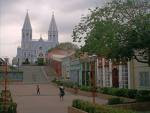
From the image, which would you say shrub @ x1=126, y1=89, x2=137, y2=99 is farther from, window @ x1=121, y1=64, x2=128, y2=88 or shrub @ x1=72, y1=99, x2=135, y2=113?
shrub @ x1=72, y1=99, x2=135, y2=113

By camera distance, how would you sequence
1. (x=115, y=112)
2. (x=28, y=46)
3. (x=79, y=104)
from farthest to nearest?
(x=28, y=46) → (x=79, y=104) → (x=115, y=112)

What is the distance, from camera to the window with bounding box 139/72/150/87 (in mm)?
37875

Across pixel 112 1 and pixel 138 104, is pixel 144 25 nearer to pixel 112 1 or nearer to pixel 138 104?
pixel 112 1

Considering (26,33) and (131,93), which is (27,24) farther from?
(131,93)

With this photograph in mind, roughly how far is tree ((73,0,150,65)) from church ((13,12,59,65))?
12708 centimetres

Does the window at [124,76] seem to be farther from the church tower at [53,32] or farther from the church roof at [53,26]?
the church roof at [53,26]

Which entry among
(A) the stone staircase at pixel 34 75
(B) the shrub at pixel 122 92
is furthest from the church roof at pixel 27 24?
(B) the shrub at pixel 122 92

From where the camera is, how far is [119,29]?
22.9 metres

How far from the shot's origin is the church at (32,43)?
152000 millimetres

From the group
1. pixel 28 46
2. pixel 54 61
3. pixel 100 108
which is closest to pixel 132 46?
pixel 100 108

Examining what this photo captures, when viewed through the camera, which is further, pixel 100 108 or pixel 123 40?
pixel 123 40

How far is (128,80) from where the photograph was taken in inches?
1657

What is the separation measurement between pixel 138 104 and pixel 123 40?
4.16m

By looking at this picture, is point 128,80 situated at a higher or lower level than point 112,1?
lower
